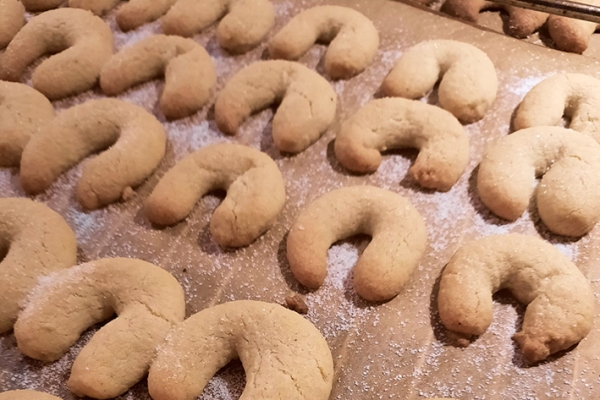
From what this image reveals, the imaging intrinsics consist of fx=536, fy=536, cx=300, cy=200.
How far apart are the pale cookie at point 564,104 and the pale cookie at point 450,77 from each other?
99 mm

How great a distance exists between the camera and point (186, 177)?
4.34 ft

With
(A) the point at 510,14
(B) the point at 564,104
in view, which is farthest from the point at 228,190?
(A) the point at 510,14

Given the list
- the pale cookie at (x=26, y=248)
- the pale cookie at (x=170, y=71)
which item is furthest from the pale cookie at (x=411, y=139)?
the pale cookie at (x=26, y=248)

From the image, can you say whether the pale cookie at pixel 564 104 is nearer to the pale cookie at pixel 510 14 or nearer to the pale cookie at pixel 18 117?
the pale cookie at pixel 510 14

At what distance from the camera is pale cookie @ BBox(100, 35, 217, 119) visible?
4.92 feet

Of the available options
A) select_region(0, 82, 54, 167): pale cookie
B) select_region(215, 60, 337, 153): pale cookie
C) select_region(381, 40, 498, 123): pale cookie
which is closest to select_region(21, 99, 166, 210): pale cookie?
select_region(0, 82, 54, 167): pale cookie

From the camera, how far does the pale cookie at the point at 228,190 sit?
124cm

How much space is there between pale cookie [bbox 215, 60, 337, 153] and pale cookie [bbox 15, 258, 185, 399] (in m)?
0.47

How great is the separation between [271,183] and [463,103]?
1.77ft

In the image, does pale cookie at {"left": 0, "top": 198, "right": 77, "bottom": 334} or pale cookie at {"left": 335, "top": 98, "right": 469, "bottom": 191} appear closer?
pale cookie at {"left": 0, "top": 198, "right": 77, "bottom": 334}

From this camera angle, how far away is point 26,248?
1.24 meters

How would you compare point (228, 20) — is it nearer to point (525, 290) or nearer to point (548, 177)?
point (548, 177)

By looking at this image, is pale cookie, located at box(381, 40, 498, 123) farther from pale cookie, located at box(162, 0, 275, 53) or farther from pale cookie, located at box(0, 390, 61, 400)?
pale cookie, located at box(0, 390, 61, 400)

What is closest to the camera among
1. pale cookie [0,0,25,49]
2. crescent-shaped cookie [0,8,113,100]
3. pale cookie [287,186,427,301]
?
pale cookie [287,186,427,301]
